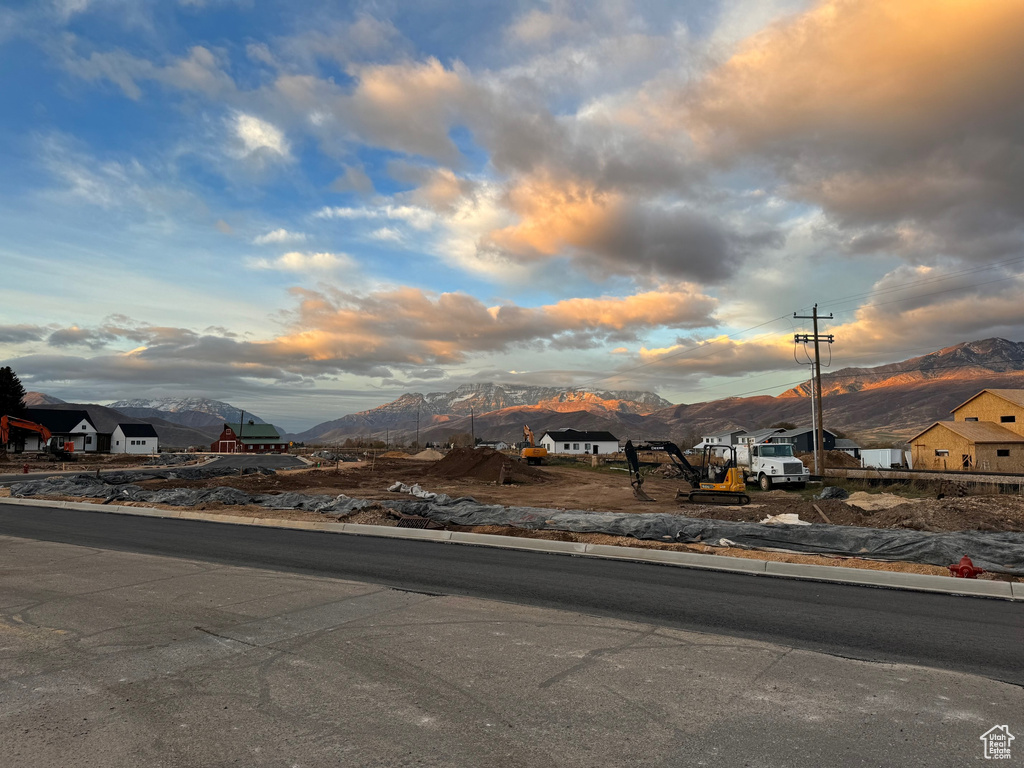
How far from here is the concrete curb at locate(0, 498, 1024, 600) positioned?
427 inches

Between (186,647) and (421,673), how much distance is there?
2.75 meters

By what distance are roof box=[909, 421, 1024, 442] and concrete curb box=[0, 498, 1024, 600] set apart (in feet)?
171

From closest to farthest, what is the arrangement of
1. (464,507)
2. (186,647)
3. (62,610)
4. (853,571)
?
1. (186,647)
2. (62,610)
3. (853,571)
4. (464,507)

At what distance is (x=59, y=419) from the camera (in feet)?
334

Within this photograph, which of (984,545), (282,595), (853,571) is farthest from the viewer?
(984,545)

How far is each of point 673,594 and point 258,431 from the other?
126 m

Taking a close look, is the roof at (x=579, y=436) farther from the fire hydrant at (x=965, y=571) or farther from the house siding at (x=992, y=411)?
the fire hydrant at (x=965, y=571)

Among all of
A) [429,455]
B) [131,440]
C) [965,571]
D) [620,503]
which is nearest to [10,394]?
[131,440]

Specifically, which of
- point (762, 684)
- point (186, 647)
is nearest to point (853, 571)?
point (762, 684)

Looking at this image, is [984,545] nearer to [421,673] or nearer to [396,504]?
[421,673]

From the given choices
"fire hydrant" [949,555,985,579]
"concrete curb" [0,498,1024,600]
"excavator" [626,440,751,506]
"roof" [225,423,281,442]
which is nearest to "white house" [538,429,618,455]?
"roof" [225,423,281,442]

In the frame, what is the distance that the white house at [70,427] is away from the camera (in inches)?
3890

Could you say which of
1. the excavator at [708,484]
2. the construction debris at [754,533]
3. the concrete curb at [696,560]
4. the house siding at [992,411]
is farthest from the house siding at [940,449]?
the concrete curb at [696,560]

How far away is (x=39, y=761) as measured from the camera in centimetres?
436
